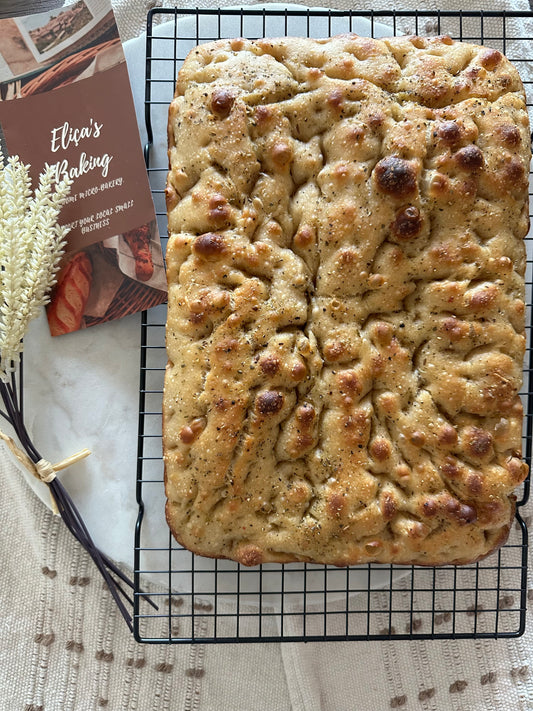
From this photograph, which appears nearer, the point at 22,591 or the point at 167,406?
the point at 167,406

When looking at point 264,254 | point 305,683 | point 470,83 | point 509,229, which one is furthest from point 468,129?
point 305,683

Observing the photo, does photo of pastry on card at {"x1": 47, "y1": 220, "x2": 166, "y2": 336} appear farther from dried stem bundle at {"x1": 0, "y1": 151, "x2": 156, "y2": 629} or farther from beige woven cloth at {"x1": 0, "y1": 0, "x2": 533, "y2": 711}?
beige woven cloth at {"x1": 0, "y1": 0, "x2": 533, "y2": 711}

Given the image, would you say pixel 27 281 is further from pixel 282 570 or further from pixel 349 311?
pixel 282 570

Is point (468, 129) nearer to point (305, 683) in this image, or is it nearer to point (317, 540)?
point (317, 540)

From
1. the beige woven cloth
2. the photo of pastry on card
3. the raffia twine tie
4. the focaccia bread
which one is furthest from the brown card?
the raffia twine tie

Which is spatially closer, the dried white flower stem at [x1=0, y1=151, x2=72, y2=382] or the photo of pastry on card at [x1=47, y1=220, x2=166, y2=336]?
the dried white flower stem at [x1=0, y1=151, x2=72, y2=382]

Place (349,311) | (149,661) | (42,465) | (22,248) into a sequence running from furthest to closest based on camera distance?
1. (149,661)
2. (42,465)
3. (22,248)
4. (349,311)

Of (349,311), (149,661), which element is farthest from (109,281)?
(149,661)
